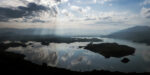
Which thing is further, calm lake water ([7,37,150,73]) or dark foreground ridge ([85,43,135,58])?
dark foreground ridge ([85,43,135,58])

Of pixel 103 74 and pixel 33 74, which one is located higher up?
pixel 33 74

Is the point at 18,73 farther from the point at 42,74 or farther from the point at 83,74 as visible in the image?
the point at 83,74

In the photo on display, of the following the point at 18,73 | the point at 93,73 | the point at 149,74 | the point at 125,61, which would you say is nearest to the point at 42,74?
the point at 18,73

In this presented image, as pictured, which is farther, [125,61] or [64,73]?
[125,61]

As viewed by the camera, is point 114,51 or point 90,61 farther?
point 114,51

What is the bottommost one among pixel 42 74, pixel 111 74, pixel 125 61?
pixel 125 61

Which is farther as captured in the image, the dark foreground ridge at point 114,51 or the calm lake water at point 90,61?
the dark foreground ridge at point 114,51

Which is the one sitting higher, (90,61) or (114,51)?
(90,61)

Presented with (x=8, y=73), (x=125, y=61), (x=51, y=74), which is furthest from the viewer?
(x=125, y=61)

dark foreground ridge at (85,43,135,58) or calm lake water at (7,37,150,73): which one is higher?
calm lake water at (7,37,150,73)

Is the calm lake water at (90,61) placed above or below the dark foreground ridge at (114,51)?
above

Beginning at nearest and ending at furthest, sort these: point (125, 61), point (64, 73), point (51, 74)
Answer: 1. point (51, 74)
2. point (64, 73)
3. point (125, 61)
